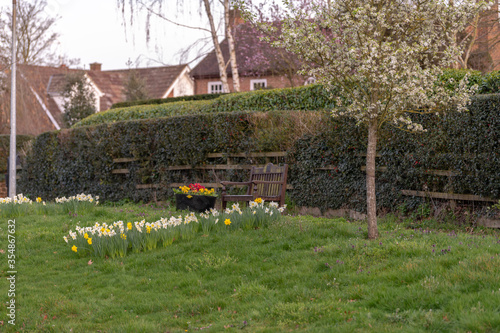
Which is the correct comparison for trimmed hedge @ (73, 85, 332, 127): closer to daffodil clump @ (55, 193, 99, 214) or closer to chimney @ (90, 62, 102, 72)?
daffodil clump @ (55, 193, 99, 214)

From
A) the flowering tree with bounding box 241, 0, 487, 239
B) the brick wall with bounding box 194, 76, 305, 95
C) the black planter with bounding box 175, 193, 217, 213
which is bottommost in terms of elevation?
the black planter with bounding box 175, 193, 217, 213

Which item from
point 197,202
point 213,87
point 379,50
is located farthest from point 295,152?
point 213,87

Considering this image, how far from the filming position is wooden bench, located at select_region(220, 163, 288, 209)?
9.31 m

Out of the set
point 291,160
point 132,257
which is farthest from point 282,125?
point 132,257

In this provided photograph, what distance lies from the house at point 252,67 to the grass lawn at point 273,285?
14006mm

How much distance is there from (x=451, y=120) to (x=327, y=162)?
276cm

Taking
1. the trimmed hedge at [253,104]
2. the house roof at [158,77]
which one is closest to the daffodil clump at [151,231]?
the trimmed hedge at [253,104]

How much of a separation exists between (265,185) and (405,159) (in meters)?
2.78

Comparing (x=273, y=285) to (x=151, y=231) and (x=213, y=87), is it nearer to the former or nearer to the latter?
(x=151, y=231)

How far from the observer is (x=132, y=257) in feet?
21.9

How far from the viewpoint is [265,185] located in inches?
388

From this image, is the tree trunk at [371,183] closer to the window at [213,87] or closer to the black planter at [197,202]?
the black planter at [197,202]

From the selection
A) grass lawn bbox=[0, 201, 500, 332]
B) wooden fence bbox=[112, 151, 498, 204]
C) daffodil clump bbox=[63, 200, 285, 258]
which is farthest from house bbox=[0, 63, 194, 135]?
grass lawn bbox=[0, 201, 500, 332]

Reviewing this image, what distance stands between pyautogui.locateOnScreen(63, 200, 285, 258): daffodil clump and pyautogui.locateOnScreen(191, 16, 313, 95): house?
12.8m
